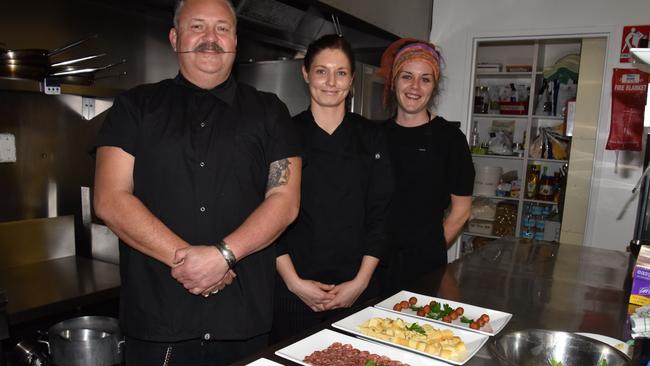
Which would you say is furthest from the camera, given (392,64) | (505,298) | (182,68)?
(392,64)

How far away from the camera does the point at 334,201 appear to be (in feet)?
5.86

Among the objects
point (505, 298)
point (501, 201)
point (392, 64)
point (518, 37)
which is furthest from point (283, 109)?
point (501, 201)

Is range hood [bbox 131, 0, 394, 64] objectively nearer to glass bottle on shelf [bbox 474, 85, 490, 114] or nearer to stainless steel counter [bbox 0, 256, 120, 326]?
stainless steel counter [bbox 0, 256, 120, 326]

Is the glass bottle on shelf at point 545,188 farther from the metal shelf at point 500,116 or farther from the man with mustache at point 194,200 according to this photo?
the man with mustache at point 194,200

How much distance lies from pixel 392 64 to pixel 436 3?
2216 mm

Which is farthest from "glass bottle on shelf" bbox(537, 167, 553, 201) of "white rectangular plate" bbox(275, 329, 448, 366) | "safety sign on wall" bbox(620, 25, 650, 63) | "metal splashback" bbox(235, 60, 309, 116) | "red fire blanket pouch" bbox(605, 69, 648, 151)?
"white rectangular plate" bbox(275, 329, 448, 366)

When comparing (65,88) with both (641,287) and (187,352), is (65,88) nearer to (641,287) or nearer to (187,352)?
(187,352)

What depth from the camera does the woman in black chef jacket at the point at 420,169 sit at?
2033 millimetres

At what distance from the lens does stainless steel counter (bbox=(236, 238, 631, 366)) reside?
4.82ft

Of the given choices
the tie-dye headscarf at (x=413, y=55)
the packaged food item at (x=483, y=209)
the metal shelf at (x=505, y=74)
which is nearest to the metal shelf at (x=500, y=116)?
the metal shelf at (x=505, y=74)

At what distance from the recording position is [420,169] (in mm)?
2094

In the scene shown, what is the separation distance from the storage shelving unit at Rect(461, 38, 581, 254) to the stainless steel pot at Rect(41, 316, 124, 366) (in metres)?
3.87

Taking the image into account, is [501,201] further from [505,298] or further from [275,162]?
[275,162]

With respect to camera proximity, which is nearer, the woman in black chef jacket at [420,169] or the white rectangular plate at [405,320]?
the white rectangular plate at [405,320]
